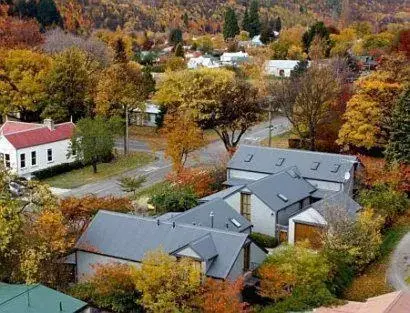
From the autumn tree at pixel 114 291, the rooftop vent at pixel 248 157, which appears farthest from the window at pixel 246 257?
the rooftop vent at pixel 248 157

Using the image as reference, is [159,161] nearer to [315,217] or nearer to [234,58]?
[315,217]

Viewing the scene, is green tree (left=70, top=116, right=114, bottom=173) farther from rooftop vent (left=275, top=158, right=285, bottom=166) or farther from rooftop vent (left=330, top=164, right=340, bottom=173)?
rooftop vent (left=330, top=164, right=340, bottom=173)

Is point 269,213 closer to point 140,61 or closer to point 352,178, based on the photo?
point 352,178

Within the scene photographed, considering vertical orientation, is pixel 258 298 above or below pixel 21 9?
below

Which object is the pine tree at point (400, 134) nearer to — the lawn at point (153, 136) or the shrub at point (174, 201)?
the shrub at point (174, 201)

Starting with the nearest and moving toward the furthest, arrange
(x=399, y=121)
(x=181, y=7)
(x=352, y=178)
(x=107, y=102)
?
1. (x=352, y=178)
2. (x=399, y=121)
3. (x=107, y=102)
4. (x=181, y=7)

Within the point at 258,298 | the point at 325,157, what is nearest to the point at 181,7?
the point at 325,157

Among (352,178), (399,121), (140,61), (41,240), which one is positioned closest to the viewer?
(41,240)
